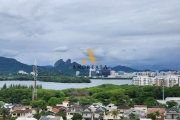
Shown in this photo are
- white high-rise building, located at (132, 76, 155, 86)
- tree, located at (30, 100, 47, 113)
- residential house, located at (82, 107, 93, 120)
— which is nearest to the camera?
residential house, located at (82, 107, 93, 120)

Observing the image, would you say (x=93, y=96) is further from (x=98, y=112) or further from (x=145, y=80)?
(x=145, y=80)

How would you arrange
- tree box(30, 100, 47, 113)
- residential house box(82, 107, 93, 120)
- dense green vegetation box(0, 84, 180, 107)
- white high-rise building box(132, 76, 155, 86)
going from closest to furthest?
residential house box(82, 107, 93, 120)
tree box(30, 100, 47, 113)
dense green vegetation box(0, 84, 180, 107)
white high-rise building box(132, 76, 155, 86)

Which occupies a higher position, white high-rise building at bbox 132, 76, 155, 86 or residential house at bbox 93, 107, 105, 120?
white high-rise building at bbox 132, 76, 155, 86

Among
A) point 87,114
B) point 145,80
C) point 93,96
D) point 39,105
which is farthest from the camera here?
point 145,80

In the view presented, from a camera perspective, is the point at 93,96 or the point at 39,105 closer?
the point at 39,105

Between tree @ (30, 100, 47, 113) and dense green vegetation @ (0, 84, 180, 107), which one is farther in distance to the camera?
dense green vegetation @ (0, 84, 180, 107)

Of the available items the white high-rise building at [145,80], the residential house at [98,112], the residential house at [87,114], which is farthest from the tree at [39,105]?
the white high-rise building at [145,80]

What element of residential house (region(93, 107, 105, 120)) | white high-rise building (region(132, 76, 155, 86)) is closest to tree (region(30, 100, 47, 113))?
residential house (region(93, 107, 105, 120))

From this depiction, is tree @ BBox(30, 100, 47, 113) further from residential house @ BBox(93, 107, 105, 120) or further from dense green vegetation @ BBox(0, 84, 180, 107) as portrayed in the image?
residential house @ BBox(93, 107, 105, 120)

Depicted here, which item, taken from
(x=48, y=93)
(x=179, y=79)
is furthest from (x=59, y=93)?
(x=179, y=79)

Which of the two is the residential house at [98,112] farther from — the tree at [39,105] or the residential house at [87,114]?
Answer: the tree at [39,105]

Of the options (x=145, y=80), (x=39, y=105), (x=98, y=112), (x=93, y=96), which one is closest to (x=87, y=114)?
(x=98, y=112)
